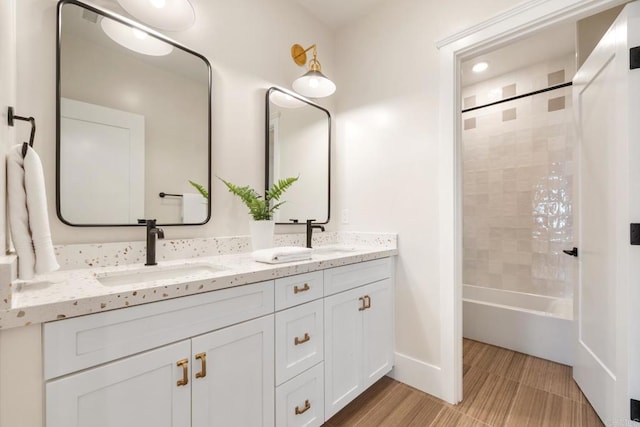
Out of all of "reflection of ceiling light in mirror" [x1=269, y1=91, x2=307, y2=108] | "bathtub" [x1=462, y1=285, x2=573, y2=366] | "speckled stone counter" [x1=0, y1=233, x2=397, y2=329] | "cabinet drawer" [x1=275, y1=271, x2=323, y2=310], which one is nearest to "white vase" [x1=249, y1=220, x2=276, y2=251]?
"speckled stone counter" [x1=0, y1=233, x2=397, y2=329]

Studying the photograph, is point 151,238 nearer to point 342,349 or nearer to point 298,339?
point 298,339

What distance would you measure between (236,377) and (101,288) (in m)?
0.56

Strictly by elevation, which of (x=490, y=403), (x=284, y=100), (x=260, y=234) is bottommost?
(x=490, y=403)

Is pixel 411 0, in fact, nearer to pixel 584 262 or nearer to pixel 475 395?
pixel 584 262

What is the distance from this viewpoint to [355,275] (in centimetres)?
162

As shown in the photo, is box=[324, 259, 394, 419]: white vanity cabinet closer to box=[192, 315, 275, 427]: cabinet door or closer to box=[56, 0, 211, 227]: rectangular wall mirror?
box=[192, 315, 275, 427]: cabinet door

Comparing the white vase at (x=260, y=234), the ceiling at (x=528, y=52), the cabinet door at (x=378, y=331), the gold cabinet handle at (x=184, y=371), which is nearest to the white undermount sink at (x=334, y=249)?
the cabinet door at (x=378, y=331)

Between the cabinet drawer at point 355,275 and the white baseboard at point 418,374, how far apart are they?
1.93ft

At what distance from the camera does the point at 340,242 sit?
230 cm

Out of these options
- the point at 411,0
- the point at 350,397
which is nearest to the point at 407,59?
the point at 411,0

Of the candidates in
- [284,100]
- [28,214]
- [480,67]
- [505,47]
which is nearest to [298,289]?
[28,214]

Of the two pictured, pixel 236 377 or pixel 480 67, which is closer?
pixel 236 377

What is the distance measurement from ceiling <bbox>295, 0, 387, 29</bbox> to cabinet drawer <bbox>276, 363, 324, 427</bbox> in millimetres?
2402

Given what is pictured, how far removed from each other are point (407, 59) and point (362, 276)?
150 centimetres
